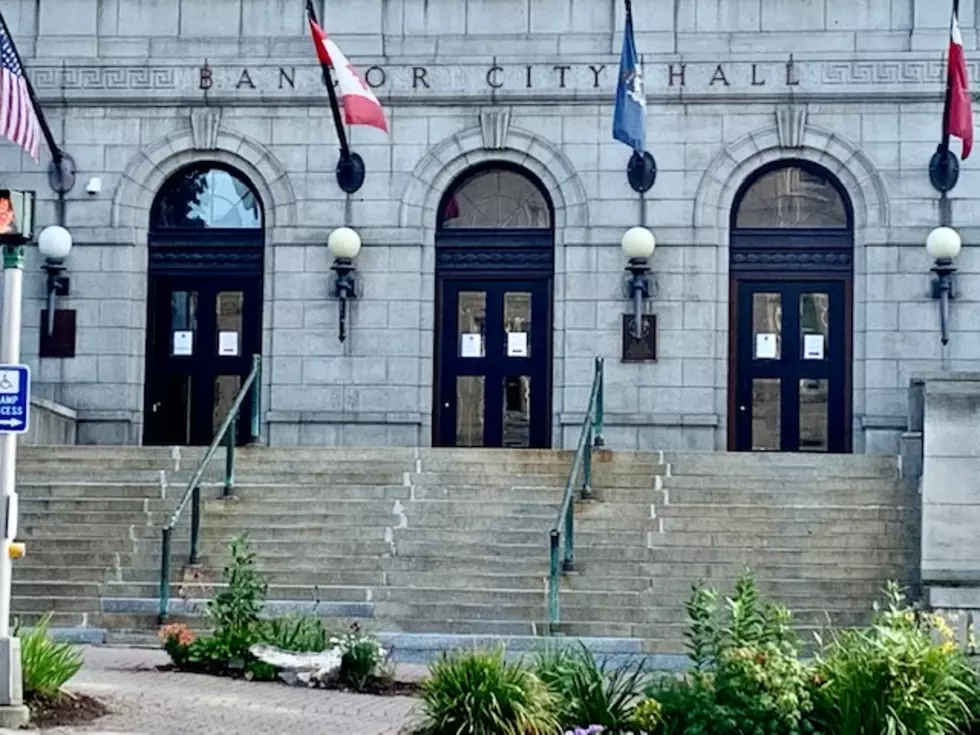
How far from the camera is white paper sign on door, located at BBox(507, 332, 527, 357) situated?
2503cm

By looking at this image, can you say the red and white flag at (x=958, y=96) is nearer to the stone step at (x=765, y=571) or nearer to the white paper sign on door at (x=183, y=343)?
the stone step at (x=765, y=571)

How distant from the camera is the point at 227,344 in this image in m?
25.5

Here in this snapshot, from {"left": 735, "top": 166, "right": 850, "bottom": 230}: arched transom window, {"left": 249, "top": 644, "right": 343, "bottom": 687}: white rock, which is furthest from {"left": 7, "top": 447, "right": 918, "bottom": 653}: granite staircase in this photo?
{"left": 735, "top": 166, "right": 850, "bottom": 230}: arched transom window

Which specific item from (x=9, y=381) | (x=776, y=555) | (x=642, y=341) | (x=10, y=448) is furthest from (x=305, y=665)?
(x=642, y=341)

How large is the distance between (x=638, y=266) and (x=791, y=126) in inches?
113

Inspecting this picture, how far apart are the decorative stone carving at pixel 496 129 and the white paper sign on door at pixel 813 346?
4.92 metres

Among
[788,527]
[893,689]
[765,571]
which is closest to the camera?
[893,689]

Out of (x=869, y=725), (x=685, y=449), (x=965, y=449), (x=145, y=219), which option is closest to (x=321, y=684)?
(x=869, y=725)

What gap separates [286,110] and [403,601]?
382 inches

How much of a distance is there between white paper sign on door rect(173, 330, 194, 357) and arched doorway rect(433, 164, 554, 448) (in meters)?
3.51

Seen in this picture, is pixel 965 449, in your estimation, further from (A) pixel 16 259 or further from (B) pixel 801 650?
(A) pixel 16 259

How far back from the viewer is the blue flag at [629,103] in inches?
874

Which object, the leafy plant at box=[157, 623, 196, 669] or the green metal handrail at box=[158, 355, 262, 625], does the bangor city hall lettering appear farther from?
the leafy plant at box=[157, 623, 196, 669]

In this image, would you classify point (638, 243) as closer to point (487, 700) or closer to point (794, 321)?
point (794, 321)
